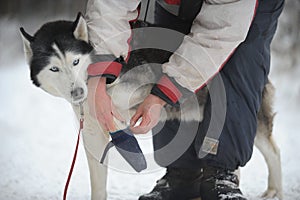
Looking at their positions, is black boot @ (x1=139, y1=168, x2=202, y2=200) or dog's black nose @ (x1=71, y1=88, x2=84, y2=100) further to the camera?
black boot @ (x1=139, y1=168, x2=202, y2=200)

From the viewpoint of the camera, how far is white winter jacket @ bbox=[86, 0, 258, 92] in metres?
0.74

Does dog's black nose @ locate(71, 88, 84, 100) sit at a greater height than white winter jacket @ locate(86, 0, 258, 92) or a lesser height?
lesser

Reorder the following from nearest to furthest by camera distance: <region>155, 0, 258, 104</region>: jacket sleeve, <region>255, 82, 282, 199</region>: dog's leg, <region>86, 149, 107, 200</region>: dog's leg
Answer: <region>155, 0, 258, 104</region>: jacket sleeve, <region>86, 149, 107, 200</region>: dog's leg, <region>255, 82, 282, 199</region>: dog's leg

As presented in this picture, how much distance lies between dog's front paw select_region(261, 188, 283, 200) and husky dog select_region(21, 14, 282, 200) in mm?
301

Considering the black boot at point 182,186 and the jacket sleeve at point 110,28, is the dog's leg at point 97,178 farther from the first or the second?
the jacket sleeve at point 110,28

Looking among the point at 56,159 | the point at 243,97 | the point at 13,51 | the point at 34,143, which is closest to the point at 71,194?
the point at 56,159

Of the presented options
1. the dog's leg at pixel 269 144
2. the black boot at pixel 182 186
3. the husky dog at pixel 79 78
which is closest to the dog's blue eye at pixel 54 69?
the husky dog at pixel 79 78

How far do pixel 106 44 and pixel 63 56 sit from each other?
0.26ft

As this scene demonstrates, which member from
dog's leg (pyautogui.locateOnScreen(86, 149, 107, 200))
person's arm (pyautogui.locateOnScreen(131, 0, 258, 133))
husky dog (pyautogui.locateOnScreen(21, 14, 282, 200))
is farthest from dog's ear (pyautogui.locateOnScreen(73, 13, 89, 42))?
dog's leg (pyautogui.locateOnScreen(86, 149, 107, 200))

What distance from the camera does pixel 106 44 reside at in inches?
31.0

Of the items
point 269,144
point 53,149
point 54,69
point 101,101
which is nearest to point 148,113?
point 101,101

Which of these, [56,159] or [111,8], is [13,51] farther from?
[111,8]

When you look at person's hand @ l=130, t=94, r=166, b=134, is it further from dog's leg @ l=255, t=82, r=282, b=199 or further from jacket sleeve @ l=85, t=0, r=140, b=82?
dog's leg @ l=255, t=82, r=282, b=199

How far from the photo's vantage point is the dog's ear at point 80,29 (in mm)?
795
